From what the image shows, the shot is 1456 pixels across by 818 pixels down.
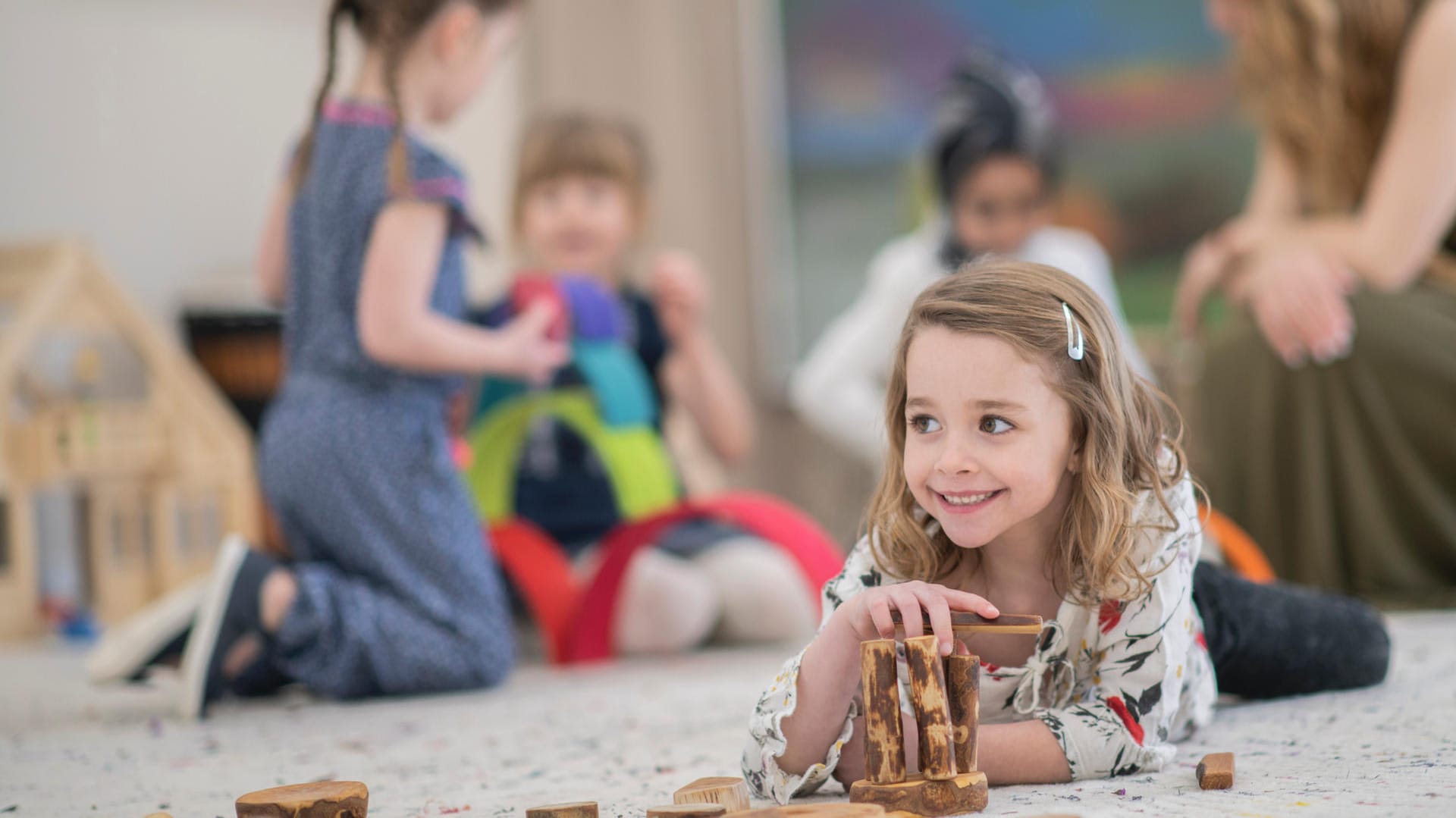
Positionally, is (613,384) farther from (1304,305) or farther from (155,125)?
(155,125)

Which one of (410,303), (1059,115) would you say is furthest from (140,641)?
(1059,115)

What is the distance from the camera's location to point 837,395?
2363mm

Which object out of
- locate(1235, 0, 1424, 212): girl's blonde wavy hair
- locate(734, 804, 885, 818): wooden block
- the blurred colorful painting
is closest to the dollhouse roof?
the blurred colorful painting

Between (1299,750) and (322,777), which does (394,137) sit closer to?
(322,777)

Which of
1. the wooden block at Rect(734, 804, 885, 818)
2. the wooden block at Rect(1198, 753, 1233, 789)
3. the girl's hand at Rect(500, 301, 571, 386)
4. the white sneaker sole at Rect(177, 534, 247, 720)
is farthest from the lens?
the girl's hand at Rect(500, 301, 571, 386)

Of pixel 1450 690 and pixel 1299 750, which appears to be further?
pixel 1450 690

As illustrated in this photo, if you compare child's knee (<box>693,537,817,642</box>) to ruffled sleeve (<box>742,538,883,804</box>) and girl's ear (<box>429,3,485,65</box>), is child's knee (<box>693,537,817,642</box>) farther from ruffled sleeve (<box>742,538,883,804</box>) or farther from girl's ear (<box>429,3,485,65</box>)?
ruffled sleeve (<box>742,538,883,804</box>)

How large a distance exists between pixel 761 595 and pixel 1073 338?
3.61ft

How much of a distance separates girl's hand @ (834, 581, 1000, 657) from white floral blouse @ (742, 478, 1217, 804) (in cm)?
6

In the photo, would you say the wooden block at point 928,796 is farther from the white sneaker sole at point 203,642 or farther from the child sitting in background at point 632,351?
the child sitting in background at point 632,351

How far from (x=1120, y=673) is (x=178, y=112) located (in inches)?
100

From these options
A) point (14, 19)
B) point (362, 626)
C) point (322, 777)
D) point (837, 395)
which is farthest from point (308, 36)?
Answer: point (322, 777)

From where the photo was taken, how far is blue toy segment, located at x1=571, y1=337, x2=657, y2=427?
6.01 feet

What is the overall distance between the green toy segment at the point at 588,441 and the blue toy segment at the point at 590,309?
0.10 meters
